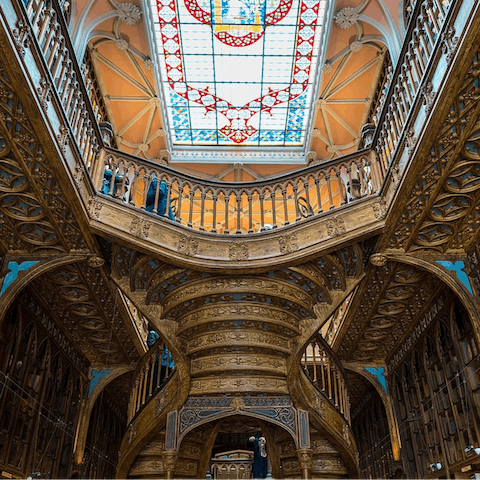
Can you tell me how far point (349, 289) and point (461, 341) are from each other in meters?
1.98

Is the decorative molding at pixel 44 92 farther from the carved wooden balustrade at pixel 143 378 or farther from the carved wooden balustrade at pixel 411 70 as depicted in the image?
the carved wooden balustrade at pixel 143 378

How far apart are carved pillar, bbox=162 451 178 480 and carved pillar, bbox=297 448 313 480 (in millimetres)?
1944

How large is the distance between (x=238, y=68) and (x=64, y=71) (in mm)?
6000

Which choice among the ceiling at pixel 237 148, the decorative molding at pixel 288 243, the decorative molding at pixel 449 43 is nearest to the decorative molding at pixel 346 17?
the ceiling at pixel 237 148

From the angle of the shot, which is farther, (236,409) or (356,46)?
(356,46)

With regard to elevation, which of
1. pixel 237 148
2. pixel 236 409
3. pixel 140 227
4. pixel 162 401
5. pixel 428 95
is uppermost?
pixel 237 148

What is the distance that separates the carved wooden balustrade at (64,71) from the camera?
4961 millimetres

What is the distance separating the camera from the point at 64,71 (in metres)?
5.80

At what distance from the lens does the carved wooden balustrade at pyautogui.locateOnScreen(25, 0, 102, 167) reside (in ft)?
16.3

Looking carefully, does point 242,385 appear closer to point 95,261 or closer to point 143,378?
point 143,378

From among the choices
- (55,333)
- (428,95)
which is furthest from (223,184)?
(55,333)

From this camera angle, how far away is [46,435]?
859 centimetres

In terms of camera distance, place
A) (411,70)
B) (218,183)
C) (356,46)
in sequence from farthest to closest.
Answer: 1. (356,46)
2. (218,183)
3. (411,70)

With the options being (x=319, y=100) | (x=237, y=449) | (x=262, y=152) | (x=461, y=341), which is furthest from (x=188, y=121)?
(x=237, y=449)
